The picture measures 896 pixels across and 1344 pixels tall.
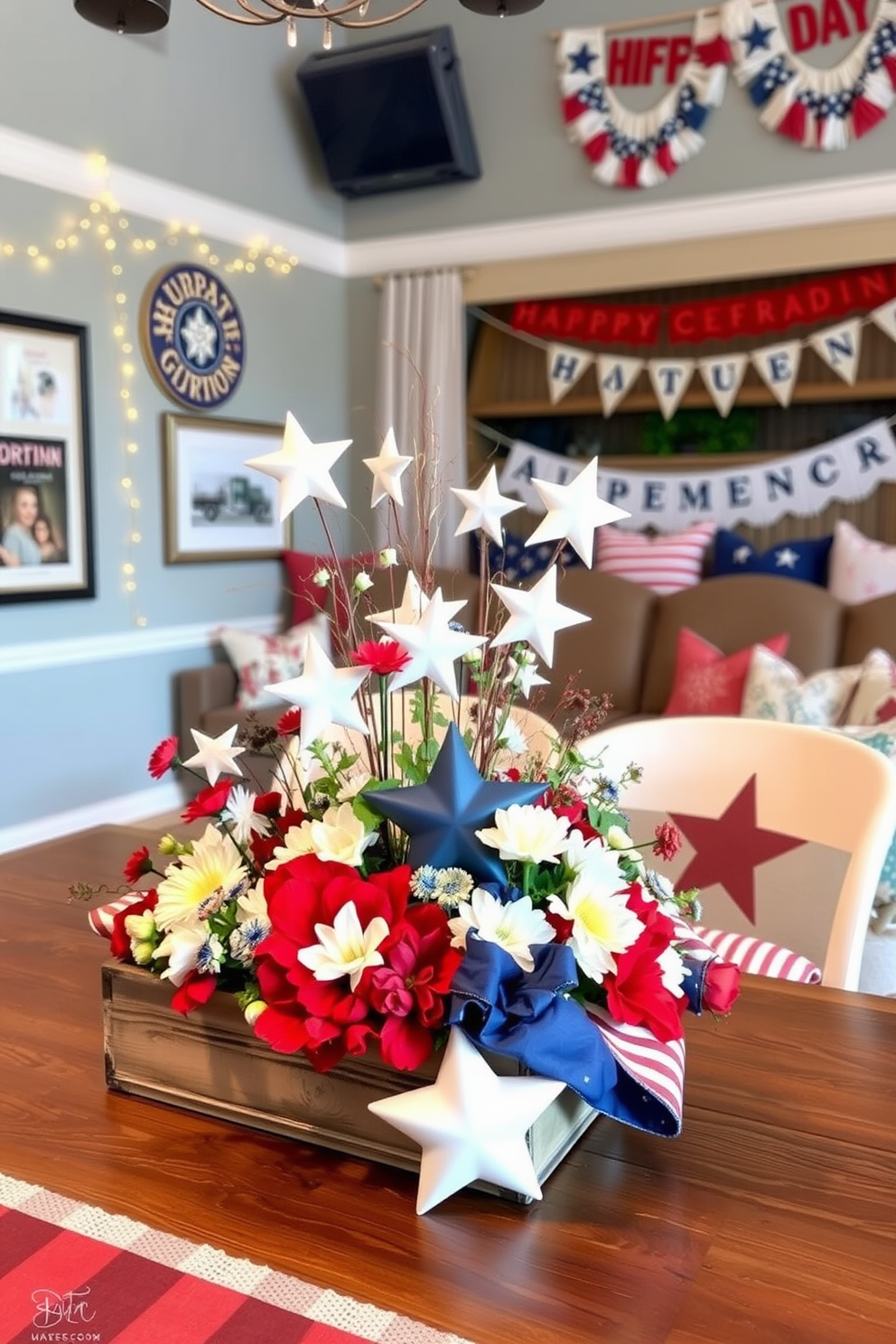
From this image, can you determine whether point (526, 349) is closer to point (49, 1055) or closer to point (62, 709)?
point (62, 709)

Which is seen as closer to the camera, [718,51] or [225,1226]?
[225,1226]

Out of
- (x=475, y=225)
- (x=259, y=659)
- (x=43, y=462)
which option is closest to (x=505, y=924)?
(x=43, y=462)

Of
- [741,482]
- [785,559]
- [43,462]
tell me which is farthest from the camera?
[741,482]

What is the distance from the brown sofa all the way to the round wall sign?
3.60ft

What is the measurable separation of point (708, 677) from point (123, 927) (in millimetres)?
3102

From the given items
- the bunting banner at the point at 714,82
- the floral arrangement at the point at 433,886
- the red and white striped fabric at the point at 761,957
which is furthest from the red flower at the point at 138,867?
the bunting banner at the point at 714,82

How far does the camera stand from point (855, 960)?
4.38 ft

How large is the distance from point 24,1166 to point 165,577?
3789 millimetres

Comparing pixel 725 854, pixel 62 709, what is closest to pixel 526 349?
pixel 62 709

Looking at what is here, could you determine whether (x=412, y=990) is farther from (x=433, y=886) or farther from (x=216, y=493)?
(x=216, y=493)

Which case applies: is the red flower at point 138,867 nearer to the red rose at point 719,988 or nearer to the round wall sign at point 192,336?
the red rose at point 719,988

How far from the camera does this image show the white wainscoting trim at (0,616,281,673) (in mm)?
3906

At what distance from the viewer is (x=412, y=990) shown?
2.57 feet

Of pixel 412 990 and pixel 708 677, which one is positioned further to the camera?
pixel 708 677
